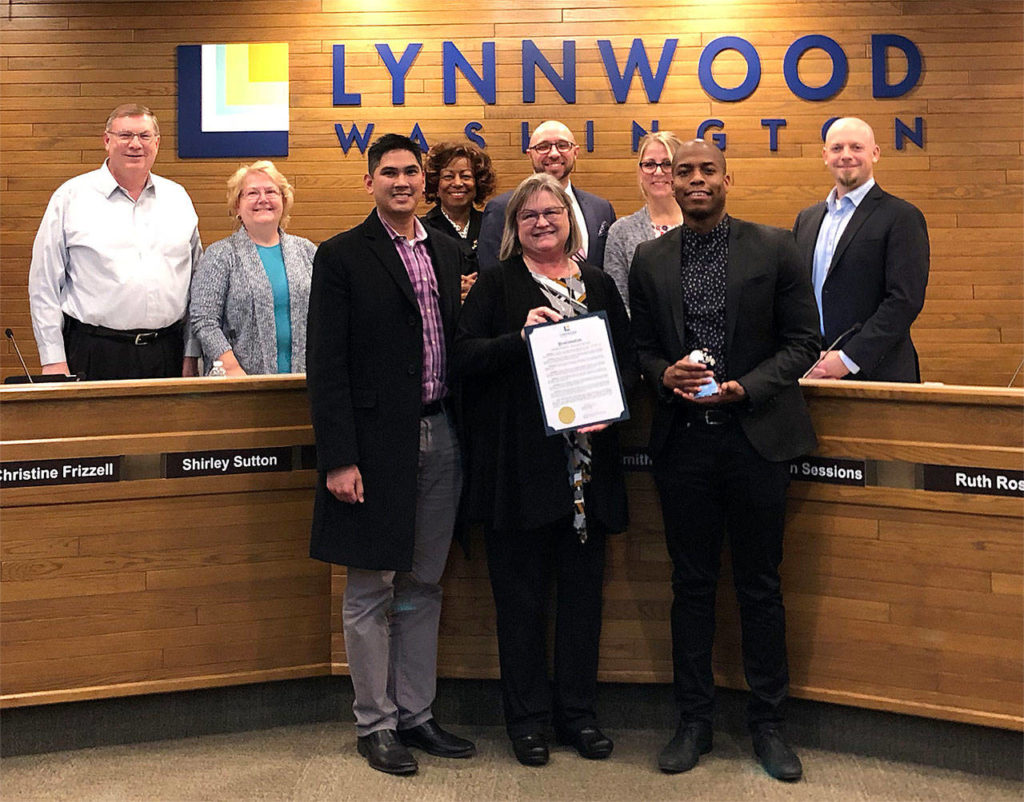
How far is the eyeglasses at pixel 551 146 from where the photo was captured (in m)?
3.95

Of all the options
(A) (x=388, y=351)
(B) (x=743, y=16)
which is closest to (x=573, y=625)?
(A) (x=388, y=351)

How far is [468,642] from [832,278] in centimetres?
172

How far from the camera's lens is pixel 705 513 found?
9.78 feet

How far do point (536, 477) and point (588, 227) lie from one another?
123 centimetres

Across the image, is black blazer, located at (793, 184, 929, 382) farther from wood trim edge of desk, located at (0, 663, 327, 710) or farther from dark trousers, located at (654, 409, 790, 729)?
wood trim edge of desk, located at (0, 663, 327, 710)

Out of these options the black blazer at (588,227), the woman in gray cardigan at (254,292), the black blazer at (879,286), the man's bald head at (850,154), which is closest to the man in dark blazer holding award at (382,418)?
the black blazer at (588,227)

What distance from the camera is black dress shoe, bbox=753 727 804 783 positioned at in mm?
2949

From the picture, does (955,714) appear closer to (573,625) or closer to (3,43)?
(573,625)

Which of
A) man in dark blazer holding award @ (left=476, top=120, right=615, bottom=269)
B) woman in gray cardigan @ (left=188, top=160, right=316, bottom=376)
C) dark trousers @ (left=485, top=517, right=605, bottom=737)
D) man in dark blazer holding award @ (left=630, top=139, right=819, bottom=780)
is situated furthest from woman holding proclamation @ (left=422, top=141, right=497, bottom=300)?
dark trousers @ (left=485, top=517, right=605, bottom=737)

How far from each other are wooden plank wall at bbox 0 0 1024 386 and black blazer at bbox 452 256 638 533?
3.14m

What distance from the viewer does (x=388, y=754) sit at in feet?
9.95

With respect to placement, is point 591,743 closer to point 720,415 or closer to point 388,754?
point 388,754

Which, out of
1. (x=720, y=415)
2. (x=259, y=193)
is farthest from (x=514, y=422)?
(x=259, y=193)

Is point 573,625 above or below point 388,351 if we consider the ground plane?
below
